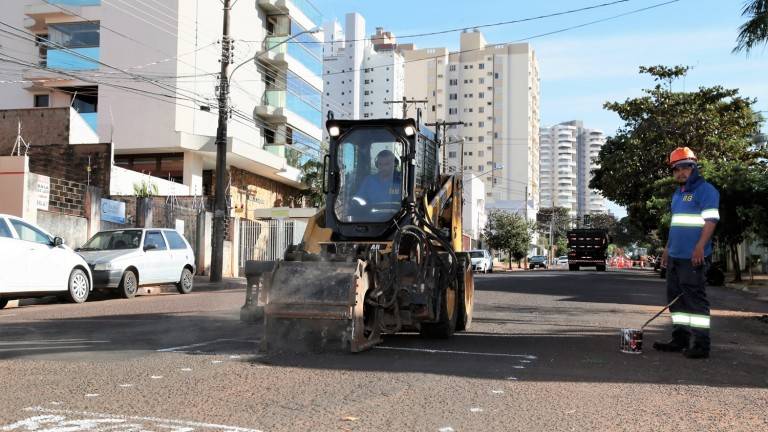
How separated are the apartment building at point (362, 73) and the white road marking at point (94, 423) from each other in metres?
111

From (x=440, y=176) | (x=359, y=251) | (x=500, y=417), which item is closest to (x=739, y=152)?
(x=440, y=176)

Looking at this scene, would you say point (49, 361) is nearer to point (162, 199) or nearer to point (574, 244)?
point (162, 199)

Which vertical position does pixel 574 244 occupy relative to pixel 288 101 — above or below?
below

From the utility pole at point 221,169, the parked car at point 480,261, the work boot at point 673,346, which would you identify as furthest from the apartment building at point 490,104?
the work boot at point 673,346

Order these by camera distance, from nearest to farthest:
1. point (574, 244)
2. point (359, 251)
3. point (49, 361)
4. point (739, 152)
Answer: point (49, 361) < point (359, 251) < point (739, 152) < point (574, 244)

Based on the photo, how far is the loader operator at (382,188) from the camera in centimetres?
860

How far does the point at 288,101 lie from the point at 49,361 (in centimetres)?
3720

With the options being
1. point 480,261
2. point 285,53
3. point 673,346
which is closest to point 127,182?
point 285,53

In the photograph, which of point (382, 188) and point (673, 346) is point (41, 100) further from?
point (673, 346)

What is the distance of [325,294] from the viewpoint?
721 cm

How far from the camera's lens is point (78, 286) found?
1459 centimetres

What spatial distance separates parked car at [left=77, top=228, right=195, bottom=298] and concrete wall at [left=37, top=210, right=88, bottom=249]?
3.59m

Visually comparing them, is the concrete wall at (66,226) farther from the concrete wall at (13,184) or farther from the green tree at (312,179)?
the green tree at (312,179)

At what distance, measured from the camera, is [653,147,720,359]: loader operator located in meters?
7.62
